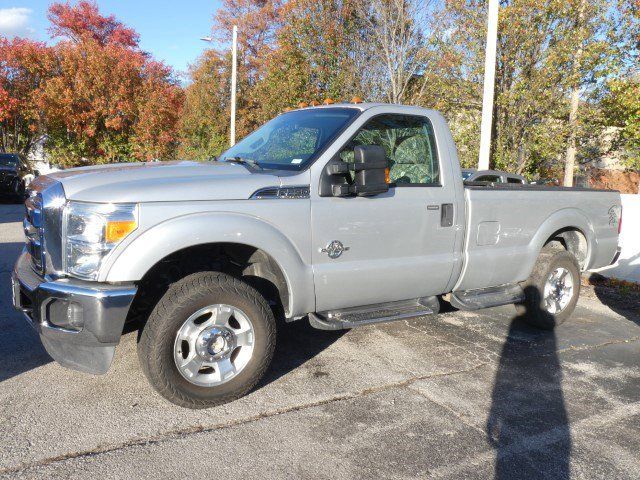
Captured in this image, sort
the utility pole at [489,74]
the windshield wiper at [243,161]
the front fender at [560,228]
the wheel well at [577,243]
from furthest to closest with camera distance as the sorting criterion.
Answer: the utility pole at [489,74] < the wheel well at [577,243] < the front fender at [560,228] < the windshield wiper at [243,161]

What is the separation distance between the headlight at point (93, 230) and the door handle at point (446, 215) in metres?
2.45

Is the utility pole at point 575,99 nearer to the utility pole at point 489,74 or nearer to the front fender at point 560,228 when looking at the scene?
the utility pole at point 489,74

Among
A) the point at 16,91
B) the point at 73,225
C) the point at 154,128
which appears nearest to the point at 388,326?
the point at 73,225

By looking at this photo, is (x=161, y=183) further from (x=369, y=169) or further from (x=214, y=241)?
(x=369, y=169)

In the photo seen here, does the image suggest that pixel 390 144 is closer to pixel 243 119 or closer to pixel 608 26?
pixel 608 26

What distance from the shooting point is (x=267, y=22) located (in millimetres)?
30656

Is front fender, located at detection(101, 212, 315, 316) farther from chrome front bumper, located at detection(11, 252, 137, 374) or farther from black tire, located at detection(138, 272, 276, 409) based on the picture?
black tire, located at detection(138, 272, 276, 409)

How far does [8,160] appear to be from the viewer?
1909 centimetres

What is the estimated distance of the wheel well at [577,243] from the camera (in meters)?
5.92

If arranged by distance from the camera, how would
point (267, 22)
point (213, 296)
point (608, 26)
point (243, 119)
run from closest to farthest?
point (213, 296) < point (608, 26) < point (243, 119) < point (267, 22)

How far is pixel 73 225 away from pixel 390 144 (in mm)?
2497

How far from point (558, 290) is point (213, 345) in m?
3.77

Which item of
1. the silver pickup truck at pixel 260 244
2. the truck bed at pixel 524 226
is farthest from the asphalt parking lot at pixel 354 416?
the truck bed at pixel 524 226

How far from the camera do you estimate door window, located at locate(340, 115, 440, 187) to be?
4.45 metres
